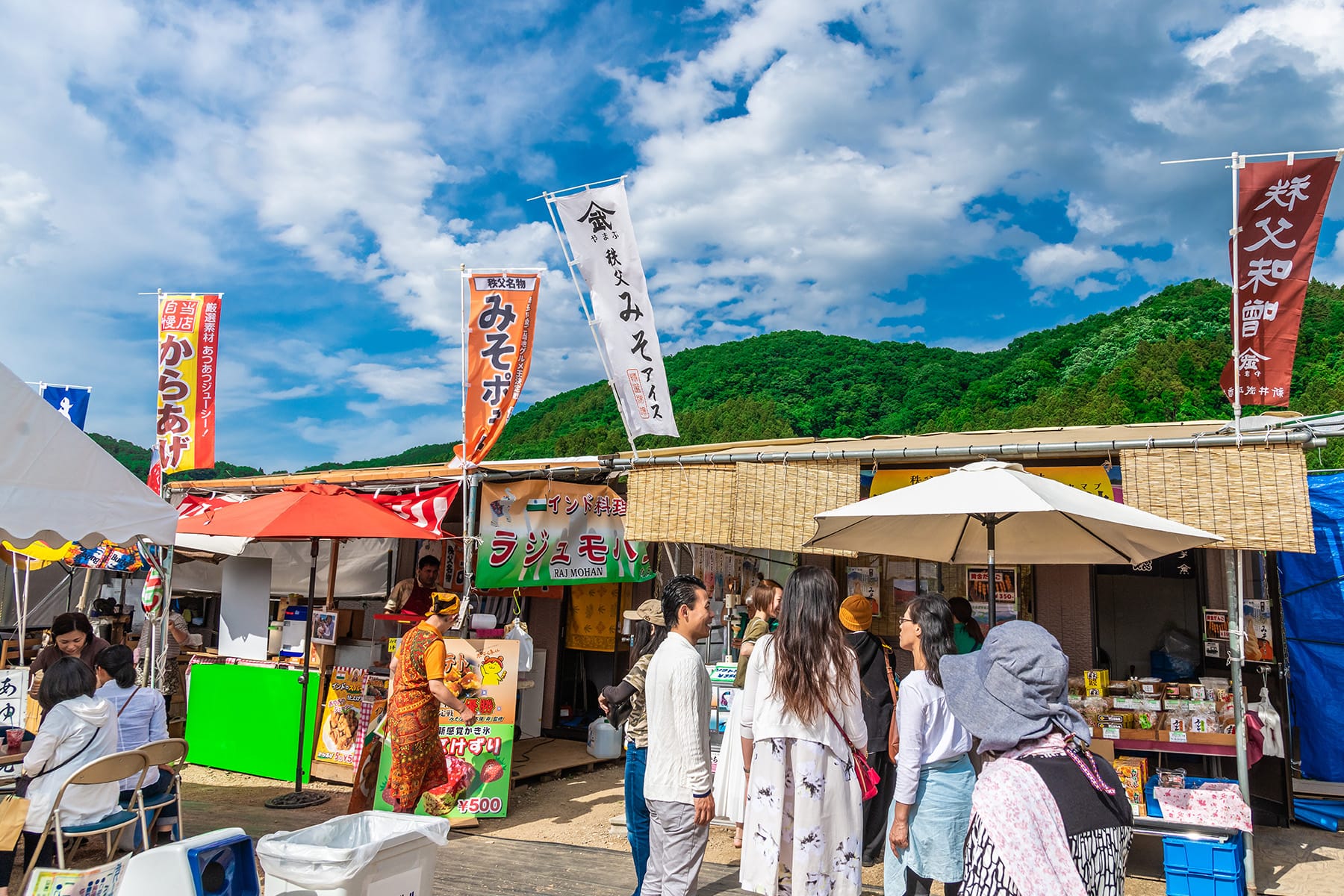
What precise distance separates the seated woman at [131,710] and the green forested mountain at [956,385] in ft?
51.3

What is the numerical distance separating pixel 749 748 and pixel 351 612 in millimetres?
6477

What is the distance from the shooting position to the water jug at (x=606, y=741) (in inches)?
351

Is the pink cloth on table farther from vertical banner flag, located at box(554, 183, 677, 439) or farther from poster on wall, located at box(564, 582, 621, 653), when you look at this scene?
poster on wall, located at box(564, 582, 621, 653)

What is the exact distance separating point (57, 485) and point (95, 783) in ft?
5.30

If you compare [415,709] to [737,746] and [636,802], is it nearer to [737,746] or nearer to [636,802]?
[636,802]

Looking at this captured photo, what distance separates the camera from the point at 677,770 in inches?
146

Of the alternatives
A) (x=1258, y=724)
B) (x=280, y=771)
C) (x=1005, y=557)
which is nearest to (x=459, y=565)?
(x=280, y=771)

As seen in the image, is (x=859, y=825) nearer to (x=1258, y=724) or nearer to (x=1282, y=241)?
(x=1258, y=724)

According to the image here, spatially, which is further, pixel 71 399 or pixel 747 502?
pixel 71 399

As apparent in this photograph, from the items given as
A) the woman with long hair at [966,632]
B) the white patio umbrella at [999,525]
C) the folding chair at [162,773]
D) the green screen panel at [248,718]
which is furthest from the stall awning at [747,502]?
the green screen panel at [248,718]

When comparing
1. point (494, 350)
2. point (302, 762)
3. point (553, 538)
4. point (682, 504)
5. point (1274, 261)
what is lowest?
point (302, 762)

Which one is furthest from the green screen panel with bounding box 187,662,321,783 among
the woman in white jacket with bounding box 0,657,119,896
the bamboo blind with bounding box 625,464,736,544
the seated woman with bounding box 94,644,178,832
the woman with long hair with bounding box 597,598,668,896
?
the woman with long hair with bounding box 597,598,668,896

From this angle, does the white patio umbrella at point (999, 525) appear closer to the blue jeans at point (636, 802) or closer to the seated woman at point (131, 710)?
the blue jeans at point (636, 802)

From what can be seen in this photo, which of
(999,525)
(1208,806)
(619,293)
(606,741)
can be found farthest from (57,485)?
(1208,806)
